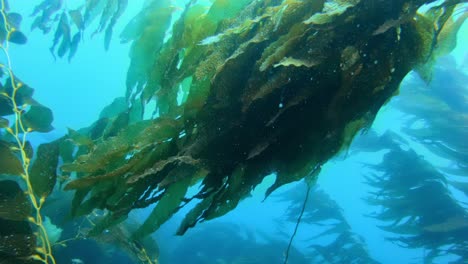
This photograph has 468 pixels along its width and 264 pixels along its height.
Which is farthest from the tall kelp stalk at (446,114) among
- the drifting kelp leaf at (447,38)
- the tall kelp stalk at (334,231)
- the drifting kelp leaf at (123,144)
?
the drifting kelp leaf at (123,144)

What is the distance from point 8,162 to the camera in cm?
141

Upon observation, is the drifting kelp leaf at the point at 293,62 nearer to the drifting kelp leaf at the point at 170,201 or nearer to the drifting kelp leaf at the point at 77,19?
the drifting kelp leaf at the point at 170,201

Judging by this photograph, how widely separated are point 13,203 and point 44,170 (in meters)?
0.19

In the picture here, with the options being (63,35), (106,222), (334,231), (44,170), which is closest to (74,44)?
(63,35)

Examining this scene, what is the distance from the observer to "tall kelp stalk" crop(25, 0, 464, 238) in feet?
4.01

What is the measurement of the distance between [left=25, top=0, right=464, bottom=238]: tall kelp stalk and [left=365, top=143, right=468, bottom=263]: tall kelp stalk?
6.48 metres

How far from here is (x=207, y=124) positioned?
1327 millimetres

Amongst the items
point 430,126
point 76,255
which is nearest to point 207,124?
point 76,255

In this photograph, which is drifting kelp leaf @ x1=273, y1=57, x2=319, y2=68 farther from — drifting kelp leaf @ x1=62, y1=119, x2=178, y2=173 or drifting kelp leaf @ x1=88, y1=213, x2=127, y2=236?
drifting kelp leaf @ x1=88, y1=213, x2=127, y2=236

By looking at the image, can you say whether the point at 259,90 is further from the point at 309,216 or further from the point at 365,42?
the point at 309,216

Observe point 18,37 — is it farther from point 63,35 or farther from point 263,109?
point 263,109

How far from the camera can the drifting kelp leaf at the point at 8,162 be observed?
140 cm

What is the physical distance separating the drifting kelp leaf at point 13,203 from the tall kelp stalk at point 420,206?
732 cm

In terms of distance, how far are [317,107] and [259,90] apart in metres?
0.26
